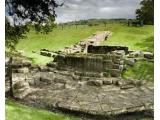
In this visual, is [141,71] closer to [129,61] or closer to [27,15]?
[129,61]

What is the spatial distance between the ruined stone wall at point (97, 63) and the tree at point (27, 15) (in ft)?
6.85

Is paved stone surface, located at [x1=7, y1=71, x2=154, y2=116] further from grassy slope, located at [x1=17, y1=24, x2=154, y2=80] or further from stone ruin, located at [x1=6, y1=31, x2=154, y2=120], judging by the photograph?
grassy slope, located at [x1=17, y1=24, x2=154, y2=80]

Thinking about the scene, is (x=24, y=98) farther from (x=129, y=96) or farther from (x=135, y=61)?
(x=135, y=61)

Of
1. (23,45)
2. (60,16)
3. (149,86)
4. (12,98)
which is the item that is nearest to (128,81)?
(149,86)

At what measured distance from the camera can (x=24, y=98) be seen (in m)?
8.60

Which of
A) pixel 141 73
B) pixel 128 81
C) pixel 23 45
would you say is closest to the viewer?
pixel 128 81

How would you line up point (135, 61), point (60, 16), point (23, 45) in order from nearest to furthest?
1. point (60, 16)
2. point (135, 61)
3. point (23, 45)

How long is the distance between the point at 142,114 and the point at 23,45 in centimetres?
872

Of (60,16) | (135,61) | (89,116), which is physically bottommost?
(89,116)

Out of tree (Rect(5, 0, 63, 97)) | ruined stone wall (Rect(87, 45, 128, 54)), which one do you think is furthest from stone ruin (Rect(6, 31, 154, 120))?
ruined stone wall (Rect(87, 45, 128, 54))

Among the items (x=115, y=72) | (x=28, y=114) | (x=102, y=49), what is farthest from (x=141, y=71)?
(x=28, y=114)

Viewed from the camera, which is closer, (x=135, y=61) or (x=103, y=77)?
(x=103, y=77)

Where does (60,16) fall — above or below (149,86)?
above

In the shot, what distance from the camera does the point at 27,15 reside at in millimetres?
9820
